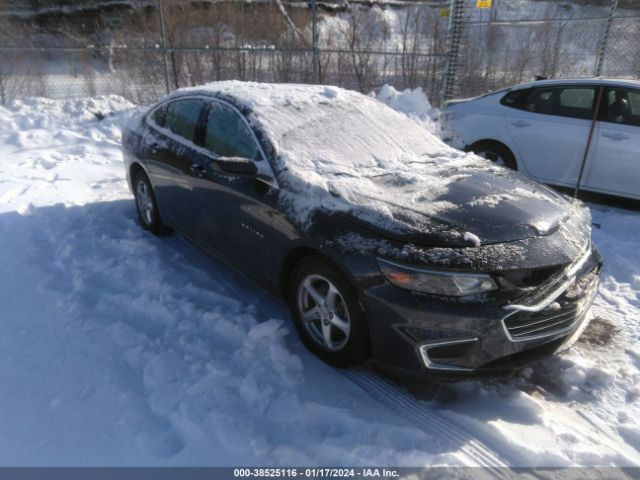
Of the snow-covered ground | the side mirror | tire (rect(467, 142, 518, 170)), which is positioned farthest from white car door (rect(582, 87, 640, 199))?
the side mirror

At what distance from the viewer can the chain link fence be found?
411 inches

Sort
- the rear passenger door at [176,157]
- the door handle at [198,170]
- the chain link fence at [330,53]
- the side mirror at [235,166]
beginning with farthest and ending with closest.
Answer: the chain link fence at [330,53] → the rear passenger door at [176,157] → the door handle at [198,170] → the side mirror at [235,166]

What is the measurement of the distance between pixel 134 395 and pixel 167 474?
0.59m

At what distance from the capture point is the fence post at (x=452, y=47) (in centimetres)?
986

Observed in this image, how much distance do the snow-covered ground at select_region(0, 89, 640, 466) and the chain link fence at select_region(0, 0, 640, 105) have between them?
7688 millimetres

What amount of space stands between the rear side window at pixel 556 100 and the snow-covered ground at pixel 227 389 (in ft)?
7.79

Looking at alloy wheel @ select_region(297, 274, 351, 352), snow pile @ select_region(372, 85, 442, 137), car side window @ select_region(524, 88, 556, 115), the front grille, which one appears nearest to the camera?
the front grille

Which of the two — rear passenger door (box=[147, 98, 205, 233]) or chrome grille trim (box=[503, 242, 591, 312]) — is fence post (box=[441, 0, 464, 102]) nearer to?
rear passenger door (box=[147, 98, 205, 233])

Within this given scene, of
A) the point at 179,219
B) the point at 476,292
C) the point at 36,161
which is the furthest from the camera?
the point at 36,161

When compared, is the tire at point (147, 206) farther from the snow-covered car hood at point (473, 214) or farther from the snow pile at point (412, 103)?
the snow pile at point (412, 103)

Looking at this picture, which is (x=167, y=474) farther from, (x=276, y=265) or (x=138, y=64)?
(x=138, y=64)

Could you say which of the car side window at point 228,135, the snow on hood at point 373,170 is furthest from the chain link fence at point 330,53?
the car side window at point 228,135

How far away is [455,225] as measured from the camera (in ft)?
8.64

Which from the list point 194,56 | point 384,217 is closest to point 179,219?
point 384,217
